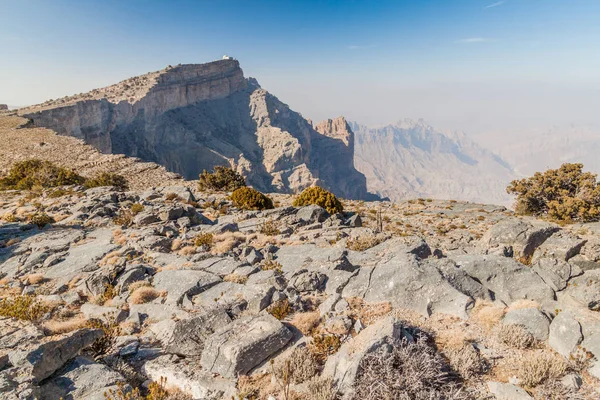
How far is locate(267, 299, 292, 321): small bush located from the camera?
841 cm

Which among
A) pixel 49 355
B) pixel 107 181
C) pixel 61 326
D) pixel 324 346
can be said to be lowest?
pixel 324 346

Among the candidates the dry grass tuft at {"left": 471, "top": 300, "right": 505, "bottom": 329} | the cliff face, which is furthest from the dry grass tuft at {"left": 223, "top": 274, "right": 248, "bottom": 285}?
the cliff face

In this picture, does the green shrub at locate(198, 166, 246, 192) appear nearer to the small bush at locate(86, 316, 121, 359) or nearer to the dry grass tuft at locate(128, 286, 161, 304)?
the dry grass tuft at locate(128, 286, 161, 304)

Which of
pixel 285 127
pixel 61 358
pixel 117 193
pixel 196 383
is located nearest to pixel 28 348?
pixel 61 358

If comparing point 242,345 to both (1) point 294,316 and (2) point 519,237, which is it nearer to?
(1) point 294,316

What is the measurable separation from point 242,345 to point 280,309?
84.5 inches

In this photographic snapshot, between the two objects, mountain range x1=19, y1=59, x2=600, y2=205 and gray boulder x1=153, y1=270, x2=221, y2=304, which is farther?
mountain range x1=19, y1=59, x2=600, y2=205

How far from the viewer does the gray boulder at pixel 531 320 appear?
7.21 meters

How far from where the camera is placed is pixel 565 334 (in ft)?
22.5

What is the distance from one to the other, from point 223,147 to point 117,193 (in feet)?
417

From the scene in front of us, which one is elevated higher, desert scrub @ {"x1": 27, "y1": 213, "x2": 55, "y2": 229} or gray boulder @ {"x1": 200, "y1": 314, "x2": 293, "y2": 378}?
desert scrub @ {"x1": 27, "y1": 213, "x2": 55, "y2": 229}

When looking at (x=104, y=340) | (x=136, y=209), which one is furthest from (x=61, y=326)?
(x=136, y=209)

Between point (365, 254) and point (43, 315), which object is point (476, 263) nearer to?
point (365, 254)

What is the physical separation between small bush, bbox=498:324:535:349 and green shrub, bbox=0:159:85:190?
35.9 meters
